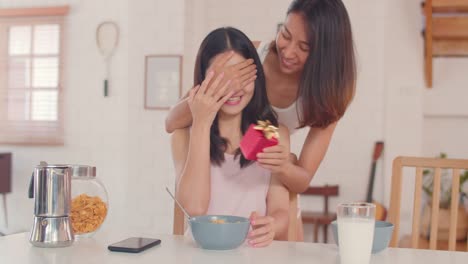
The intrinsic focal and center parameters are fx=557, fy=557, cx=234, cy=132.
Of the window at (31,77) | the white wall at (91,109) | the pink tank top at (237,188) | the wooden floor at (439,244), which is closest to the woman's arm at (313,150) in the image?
the pink tank top at (237,188)

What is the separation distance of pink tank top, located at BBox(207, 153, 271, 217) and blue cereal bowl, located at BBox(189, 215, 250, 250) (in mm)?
355

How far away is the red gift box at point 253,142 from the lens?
4.19 feet

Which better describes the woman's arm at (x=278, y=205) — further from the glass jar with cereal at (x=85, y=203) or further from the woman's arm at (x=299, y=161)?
the glass jar with cereal at (x=85, y=203)

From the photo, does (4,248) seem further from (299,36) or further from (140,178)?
(140,178)

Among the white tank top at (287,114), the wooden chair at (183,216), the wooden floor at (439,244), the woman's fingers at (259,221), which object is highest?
the white tank top at (287,114)

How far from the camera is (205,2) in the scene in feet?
13.4

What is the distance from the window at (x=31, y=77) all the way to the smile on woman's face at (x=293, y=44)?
3.16 metres

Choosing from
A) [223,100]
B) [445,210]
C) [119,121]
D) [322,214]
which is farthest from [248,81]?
[119,121]

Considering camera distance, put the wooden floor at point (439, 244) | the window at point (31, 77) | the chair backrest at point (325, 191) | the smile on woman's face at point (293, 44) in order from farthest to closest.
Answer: the window at point (31, 77) < the chair backrest at point (325, 191) < the wooden floor at point (439, 244) < the smile on woman's face at point (293, 44)

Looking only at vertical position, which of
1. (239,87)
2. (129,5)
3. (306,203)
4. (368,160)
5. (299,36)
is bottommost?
(306,203)

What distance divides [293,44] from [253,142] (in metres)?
0.47

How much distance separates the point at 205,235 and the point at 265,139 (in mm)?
281

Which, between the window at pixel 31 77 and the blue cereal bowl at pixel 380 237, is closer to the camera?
the blue cereal bowl at pixel 380 237

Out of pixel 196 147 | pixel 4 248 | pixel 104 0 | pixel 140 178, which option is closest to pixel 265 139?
pixel 196 147
